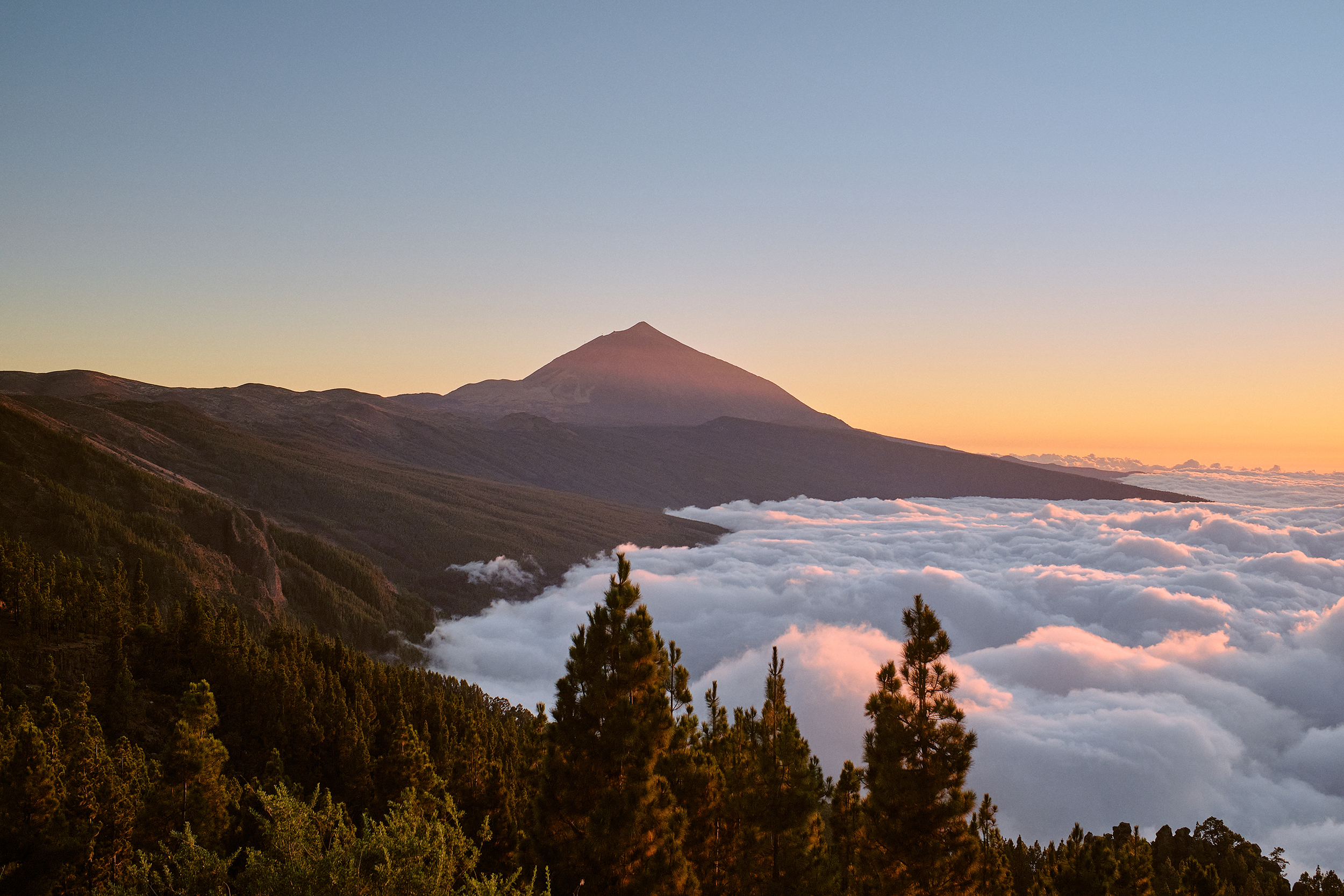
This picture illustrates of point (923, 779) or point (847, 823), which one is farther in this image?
point (847, 823)

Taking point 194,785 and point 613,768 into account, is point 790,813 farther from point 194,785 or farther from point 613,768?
point 194,785

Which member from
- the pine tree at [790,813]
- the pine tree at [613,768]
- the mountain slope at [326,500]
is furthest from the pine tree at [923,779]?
the mountain slope at [326,500]

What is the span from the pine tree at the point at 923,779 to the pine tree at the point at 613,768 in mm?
5374

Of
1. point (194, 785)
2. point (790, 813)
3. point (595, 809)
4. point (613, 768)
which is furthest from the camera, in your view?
point (194, 785)

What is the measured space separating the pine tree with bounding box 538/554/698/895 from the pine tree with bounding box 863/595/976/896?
5.37m

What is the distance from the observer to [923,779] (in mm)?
19016

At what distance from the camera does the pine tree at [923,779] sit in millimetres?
19047

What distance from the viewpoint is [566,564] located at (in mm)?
190375

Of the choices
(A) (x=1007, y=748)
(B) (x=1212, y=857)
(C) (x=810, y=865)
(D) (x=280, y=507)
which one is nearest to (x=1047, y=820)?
(A) (x=1007, y=748)

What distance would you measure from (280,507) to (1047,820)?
154 meters

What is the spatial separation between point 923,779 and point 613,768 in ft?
25.8

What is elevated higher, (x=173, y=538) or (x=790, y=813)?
(x=790, y=813)

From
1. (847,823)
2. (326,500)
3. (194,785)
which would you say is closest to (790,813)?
(847,823)

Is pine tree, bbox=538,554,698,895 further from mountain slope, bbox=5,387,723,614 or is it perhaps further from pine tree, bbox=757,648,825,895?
mountain slope, bbox=5,387,723,614
